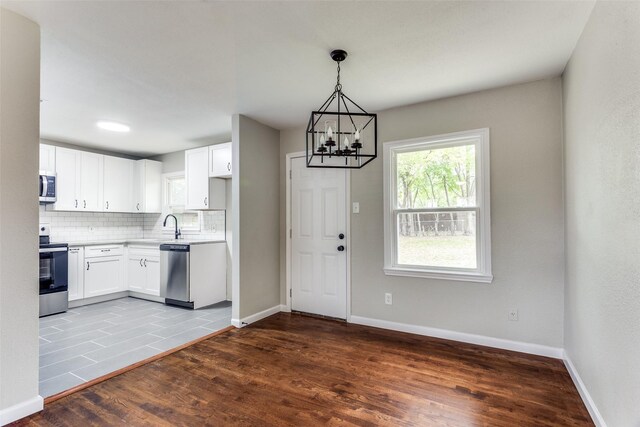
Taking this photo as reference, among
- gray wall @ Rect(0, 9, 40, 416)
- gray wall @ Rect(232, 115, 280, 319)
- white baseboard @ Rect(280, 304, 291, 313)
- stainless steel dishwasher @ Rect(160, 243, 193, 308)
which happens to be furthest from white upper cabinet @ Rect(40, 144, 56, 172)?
white baseboard @ Rect(280, 304, 291, 313)

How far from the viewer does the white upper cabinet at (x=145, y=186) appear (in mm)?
5445

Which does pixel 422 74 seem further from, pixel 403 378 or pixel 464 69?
pixel 403 378

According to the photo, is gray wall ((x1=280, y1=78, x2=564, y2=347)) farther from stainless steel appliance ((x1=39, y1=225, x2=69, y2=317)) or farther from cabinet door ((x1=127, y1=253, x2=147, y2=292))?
stainless steel appliance ((x1=39, y1=225, x2=69, y2=317))

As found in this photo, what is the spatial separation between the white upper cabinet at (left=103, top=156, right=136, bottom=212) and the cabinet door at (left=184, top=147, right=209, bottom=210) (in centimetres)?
133

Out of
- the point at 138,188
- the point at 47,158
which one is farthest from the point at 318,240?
the point at 47,158

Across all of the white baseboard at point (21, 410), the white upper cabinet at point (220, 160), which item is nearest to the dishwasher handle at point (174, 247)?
the white upper cabinet at point (220, 160)

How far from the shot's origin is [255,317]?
12.7 feet

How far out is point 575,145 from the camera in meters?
2.37

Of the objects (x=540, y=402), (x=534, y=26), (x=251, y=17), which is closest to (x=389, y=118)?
(x=534, y=26)

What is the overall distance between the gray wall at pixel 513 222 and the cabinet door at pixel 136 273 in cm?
391

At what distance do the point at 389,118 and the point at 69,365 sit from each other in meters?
3.85

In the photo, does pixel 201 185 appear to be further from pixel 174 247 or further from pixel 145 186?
pixel 145 186

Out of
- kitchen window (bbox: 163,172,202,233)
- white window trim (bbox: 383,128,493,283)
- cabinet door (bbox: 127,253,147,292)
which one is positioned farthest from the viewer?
kitchen window (bbox: 163,172,202,233)

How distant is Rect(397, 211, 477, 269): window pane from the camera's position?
124 inches
